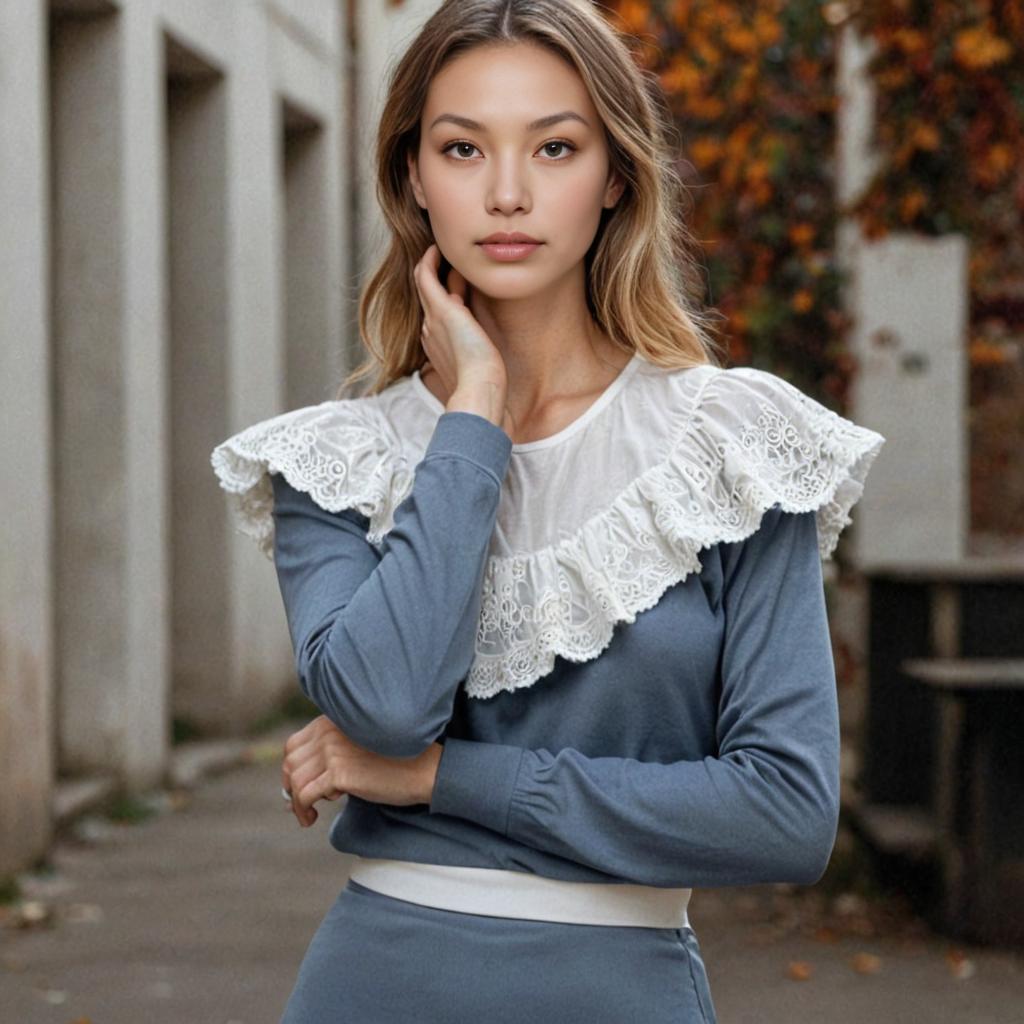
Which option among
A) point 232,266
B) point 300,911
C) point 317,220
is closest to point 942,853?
A: point 300,911

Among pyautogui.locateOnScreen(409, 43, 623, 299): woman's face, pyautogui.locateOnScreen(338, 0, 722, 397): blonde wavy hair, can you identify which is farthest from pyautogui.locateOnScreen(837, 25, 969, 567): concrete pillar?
pyautogui.locateOnScreen(409, 43, 623, 299): woman's face

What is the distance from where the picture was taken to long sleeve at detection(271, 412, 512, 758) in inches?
75.1

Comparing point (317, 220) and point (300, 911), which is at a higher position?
point (317, 220)

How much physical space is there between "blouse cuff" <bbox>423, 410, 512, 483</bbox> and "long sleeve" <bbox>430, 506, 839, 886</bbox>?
30 cm

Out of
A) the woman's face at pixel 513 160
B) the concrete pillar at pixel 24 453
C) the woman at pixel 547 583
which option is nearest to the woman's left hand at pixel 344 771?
the woman at pixel 547 583

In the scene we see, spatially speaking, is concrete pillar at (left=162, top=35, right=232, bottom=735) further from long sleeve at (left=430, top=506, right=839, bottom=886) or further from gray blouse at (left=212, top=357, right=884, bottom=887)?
long sleeve at (left=430, top=506, right=839, bottom=886)

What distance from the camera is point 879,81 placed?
7605 mm

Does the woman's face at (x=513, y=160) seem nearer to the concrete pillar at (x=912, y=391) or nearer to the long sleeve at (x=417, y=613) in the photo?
the long sleeve at (x=417, y=613)

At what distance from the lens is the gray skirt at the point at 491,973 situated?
1885mm

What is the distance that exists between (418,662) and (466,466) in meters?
0.22

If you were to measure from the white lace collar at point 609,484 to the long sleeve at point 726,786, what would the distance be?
4.2 inches

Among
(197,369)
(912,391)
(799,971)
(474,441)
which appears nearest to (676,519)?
(474,441)

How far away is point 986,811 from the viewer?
566cm

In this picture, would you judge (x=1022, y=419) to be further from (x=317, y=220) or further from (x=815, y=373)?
(x=317, y=220)
